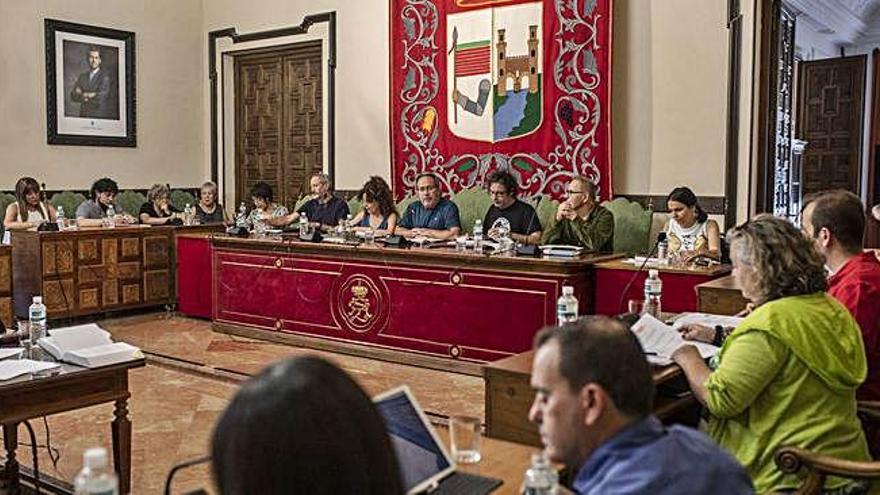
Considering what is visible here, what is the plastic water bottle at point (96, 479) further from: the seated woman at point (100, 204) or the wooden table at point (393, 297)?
the seated woman at point (100, 204)

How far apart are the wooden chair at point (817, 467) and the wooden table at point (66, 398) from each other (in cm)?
214

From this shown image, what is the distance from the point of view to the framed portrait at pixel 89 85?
839 centimetres

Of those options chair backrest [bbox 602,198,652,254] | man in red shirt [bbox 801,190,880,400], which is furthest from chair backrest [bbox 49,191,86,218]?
man in red shirt [bbox 801,190,880,400]

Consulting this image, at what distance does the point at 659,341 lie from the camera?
104 inches

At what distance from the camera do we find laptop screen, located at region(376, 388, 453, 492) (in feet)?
5.44

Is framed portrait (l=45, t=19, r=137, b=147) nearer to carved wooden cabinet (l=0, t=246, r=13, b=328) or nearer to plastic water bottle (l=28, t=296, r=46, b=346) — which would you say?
carved wooden cabinet (l=0, t=246, r=13, b=328)

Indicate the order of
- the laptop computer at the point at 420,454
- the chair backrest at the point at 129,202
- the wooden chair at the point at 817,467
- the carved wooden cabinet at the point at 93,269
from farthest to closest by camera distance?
the chair backrest at the point at 129,202
the carved wooden cabinet at the point at 93,269
the wooden chair at the point at 817,467
the laptop computer at the point at 420,454

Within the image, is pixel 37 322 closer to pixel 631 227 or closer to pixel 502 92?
pixel 631 227

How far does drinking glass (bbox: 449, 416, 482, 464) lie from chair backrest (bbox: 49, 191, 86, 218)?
7.38 metres

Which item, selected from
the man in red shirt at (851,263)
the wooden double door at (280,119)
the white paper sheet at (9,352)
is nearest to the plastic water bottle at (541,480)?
the man in red shirt at (851,263)

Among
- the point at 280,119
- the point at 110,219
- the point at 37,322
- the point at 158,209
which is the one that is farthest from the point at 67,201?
the point at 37,322

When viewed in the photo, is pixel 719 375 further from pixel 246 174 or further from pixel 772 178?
pixel 246 174

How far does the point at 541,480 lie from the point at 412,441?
0.32 metres

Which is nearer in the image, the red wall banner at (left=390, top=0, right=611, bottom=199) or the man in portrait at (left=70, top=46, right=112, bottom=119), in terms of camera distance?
the red wall banner at (left=390, top=0, right=611, bottom=199)
